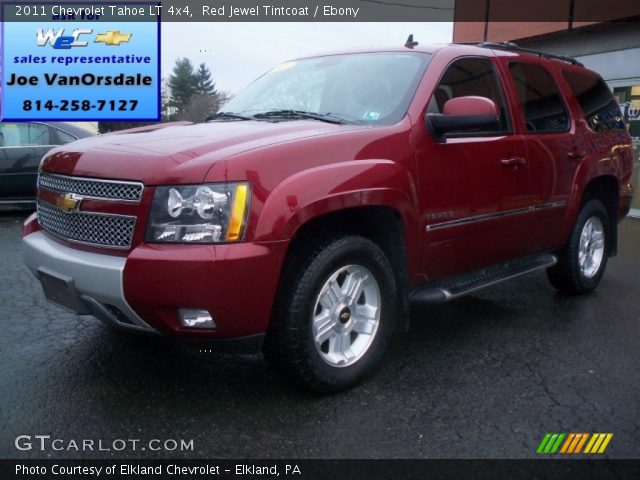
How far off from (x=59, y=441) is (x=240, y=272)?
1.08 m

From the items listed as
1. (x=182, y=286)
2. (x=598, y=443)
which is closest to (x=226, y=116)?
(x=182, y=286)

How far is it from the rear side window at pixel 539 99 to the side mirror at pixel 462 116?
0.93 m

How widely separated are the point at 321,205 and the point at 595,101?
3432 millimetres

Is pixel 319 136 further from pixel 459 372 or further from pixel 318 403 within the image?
pixel 459 372

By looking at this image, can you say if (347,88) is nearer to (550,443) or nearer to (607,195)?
(550,443)

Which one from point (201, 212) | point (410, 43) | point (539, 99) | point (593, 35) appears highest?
point (593, 35)

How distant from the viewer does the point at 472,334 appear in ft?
13.5

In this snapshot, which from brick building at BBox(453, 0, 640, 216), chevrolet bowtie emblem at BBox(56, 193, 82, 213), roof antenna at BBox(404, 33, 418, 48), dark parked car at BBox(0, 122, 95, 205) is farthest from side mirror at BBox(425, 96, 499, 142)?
brick building at BBox(453, 0, 640, 216)

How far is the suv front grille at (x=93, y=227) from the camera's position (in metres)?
2.74

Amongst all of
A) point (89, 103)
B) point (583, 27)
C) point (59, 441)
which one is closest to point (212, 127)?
point (59, 441)

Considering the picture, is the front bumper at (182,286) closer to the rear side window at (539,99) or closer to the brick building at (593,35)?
the rear side window at (539,99)

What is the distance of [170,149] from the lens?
285 centimetres

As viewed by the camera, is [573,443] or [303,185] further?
[303,185]

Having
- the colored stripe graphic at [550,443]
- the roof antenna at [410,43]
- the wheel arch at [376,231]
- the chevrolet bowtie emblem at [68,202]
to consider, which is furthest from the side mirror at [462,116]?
the chevrolet bowtie emblem at [68,202]
